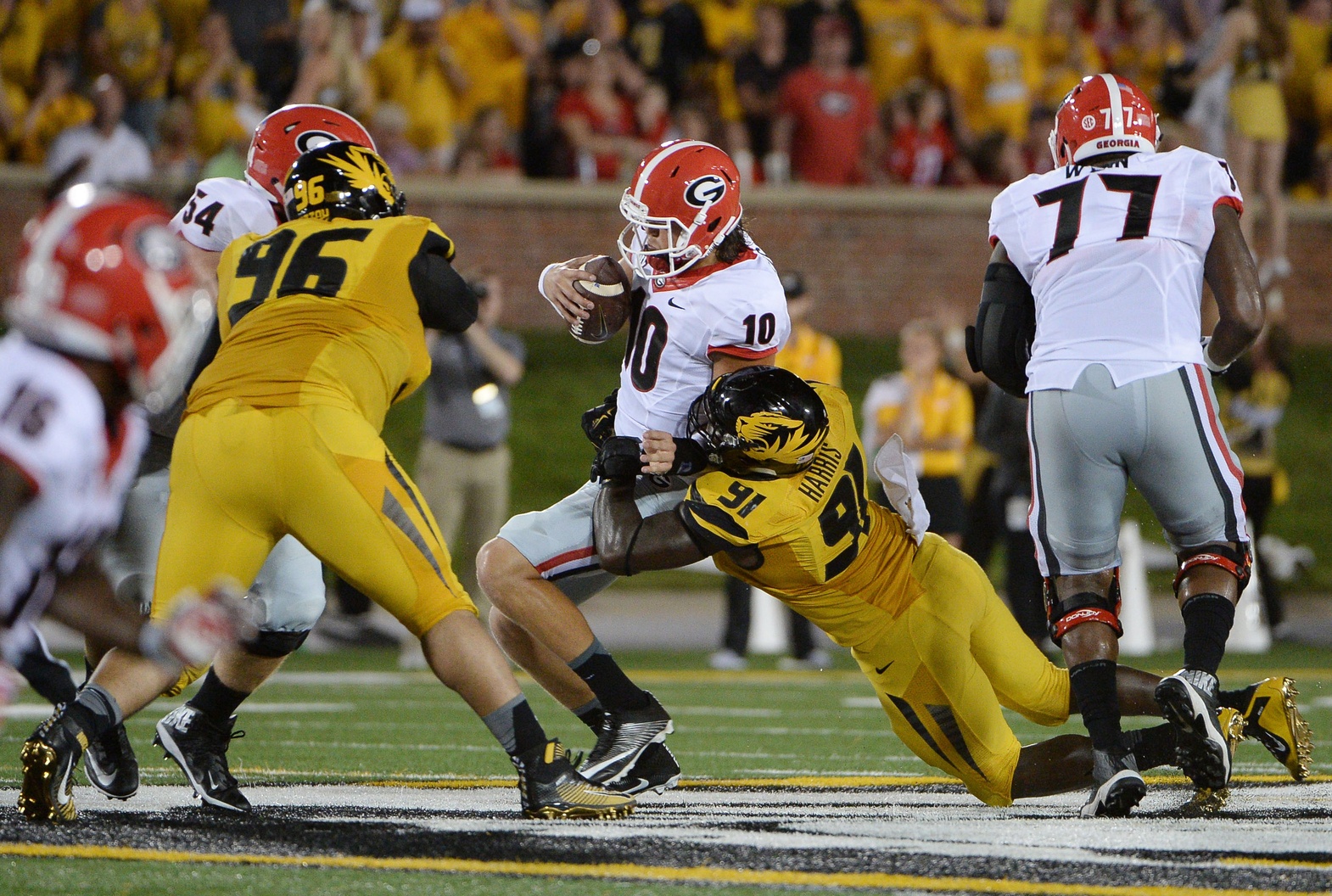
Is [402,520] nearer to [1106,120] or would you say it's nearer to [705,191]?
[705,191]

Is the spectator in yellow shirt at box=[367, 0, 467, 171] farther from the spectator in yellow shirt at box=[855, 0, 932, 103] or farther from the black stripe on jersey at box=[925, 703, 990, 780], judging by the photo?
the black stripe on jersey at box=[925, 703, 990, 780]

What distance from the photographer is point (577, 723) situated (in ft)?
23.0

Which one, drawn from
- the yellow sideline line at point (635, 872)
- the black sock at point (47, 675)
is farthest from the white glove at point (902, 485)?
the black sock at point (47, 675)

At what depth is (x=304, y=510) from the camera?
4.03 m

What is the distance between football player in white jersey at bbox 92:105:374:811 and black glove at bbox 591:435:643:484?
2.69 ft

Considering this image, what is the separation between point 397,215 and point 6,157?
34.6ft

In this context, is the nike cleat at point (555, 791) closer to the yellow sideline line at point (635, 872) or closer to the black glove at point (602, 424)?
the yellow sideline line at point (635, 872)

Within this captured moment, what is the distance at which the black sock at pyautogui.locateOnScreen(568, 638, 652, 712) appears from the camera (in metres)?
4.56

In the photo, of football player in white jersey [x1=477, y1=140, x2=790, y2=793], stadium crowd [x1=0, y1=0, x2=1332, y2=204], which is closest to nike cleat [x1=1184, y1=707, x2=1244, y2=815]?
football player in white jersey [x1=477, y1=140, x2=790, y2=793]

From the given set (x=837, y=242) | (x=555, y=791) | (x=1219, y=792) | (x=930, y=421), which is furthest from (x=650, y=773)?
(x=837, y=242)

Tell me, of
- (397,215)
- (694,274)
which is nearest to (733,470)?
(694,274)

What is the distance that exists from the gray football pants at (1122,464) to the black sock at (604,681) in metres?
1.14

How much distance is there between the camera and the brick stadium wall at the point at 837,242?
14.5 metres

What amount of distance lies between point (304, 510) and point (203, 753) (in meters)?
0.89
